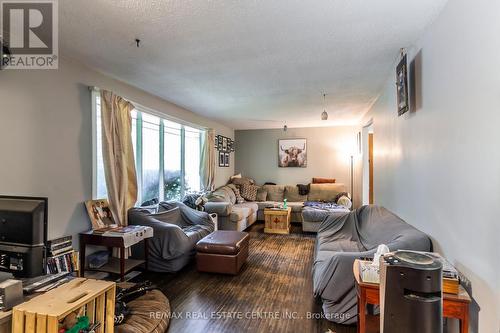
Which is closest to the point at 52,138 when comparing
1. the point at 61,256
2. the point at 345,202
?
the point at 61,256

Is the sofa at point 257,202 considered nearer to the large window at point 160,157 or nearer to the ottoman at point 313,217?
the ottoman at point 313,217

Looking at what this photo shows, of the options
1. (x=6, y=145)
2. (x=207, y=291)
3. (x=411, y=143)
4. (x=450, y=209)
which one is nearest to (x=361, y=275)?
(x=450, y=209)

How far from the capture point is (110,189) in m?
2.95

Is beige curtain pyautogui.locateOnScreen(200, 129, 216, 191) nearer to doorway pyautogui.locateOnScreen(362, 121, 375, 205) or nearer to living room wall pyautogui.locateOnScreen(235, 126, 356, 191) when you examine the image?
living room wall pyautogui.locateOnScreen(235, 126, 356, 191)

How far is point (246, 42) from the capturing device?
222cm

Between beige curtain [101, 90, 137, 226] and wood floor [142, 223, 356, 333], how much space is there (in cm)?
96

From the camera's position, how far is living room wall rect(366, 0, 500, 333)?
125 centimetres

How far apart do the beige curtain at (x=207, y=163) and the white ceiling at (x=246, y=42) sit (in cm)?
184

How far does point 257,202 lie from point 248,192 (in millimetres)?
350

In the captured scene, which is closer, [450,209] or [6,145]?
[450,209]

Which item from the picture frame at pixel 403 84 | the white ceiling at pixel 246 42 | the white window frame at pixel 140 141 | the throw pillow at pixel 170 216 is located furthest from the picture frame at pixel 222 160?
the picture frame at pixel 403 84

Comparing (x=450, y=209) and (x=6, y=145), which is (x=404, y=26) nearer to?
(x=450, y=209)

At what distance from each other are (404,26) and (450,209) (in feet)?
4.69

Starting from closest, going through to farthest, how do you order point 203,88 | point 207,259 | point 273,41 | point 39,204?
point 39,204 → point 273,41 → point 207,259 → point 203,88
